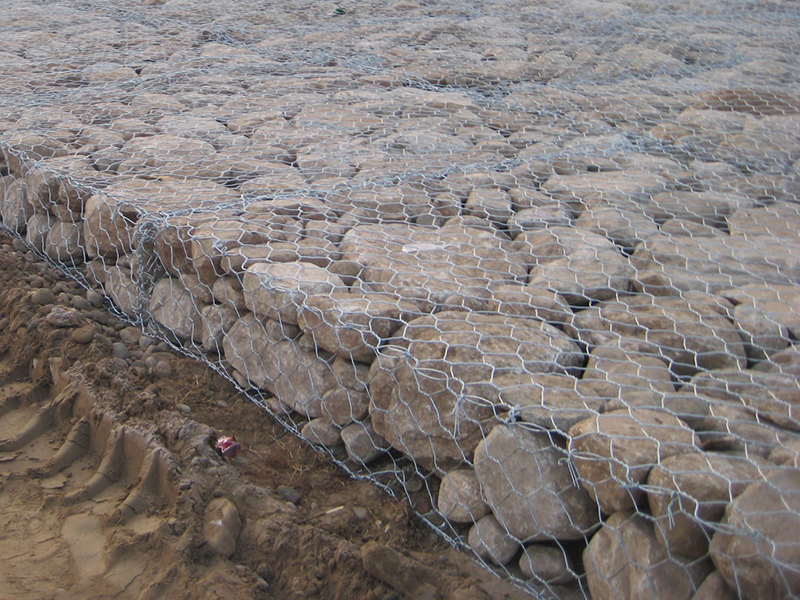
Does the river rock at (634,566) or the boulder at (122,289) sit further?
the boulder at (122,289)

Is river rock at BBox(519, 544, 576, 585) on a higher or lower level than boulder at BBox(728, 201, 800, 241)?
lower

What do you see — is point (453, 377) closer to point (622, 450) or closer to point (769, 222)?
point (622, 450)

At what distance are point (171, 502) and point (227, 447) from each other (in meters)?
0.20

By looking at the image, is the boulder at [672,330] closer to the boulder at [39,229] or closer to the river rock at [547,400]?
the river rock at [547,400]

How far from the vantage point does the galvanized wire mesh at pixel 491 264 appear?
1375 millimetres

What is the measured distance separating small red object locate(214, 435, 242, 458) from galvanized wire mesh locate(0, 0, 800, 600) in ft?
0.53

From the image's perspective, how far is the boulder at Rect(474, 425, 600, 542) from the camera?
4.61 feet

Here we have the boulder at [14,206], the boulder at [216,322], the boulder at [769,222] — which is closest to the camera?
the boulder at [216,322]

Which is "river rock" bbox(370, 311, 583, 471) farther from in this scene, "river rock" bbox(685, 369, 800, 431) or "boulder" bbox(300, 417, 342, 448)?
"river rock" bbox(685, 369, 800, 431)

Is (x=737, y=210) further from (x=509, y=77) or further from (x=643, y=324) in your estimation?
(x=509, y=77)

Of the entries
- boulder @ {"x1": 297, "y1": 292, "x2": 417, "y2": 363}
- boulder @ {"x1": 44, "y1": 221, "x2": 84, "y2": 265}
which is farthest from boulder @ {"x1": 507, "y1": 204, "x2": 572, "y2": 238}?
boulder @ {"x1": 44, "y1": 221, "x2": 84, "y2": 265}

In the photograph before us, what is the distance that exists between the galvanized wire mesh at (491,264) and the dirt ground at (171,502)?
0.25 feet

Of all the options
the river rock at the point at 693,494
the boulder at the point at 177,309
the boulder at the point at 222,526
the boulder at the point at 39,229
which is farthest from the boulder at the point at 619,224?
the boulder at the point at 39,229

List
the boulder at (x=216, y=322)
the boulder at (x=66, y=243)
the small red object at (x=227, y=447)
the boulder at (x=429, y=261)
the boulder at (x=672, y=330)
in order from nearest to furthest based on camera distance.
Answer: the boulder at (x=672, y=330), the small red object at (x=227, y=447), the boulder at (x=429, y=261), the boulder at (x=216, y=322), the boulder at (x=66, y=243)
